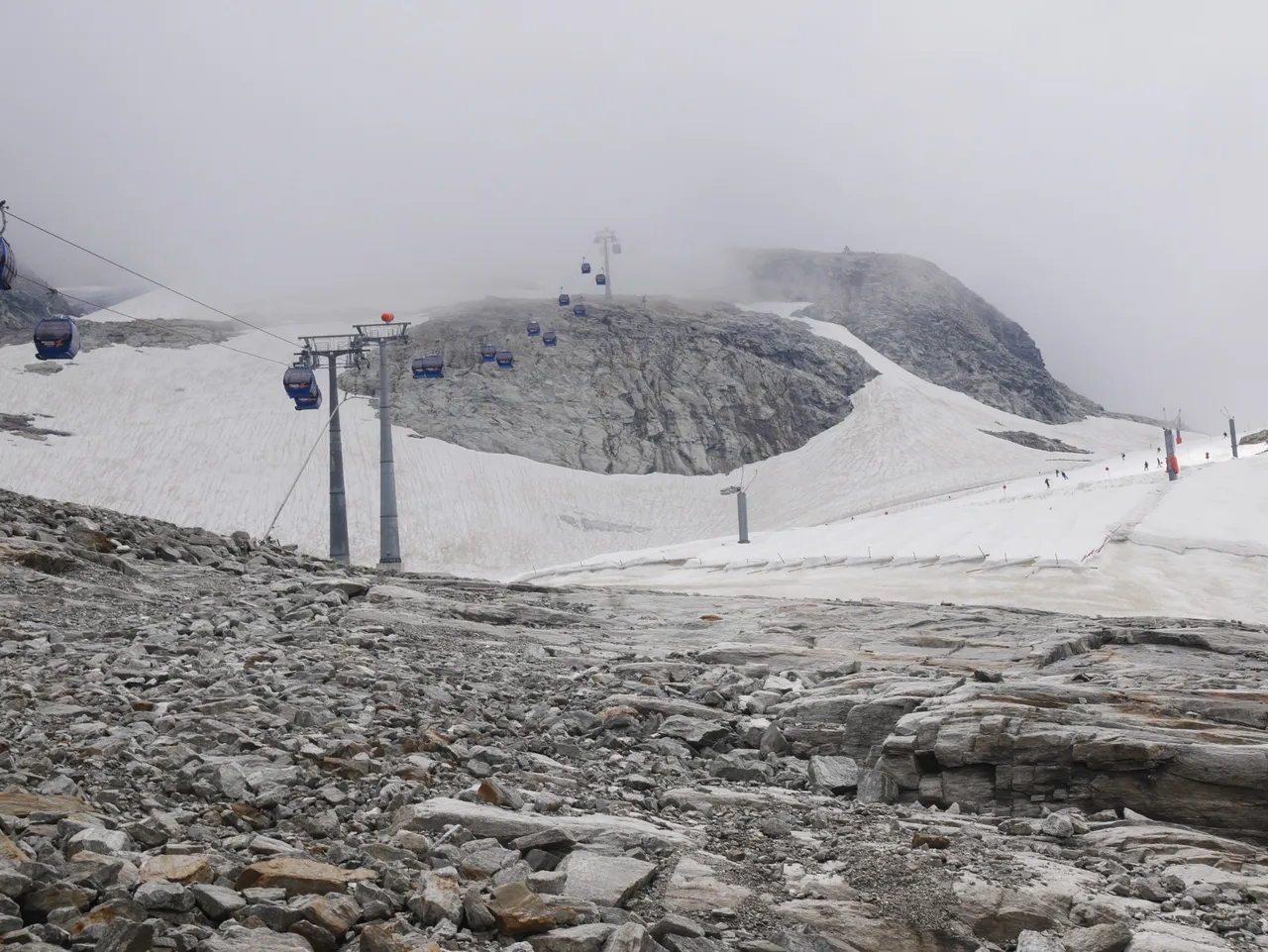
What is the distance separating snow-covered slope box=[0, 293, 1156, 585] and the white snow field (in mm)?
251

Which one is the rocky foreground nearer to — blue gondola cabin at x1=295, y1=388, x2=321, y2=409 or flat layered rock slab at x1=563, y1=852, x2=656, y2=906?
flat layered rock slab at x1=563, y1=852, x2=656, y2=906

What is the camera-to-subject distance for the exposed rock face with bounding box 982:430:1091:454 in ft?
343

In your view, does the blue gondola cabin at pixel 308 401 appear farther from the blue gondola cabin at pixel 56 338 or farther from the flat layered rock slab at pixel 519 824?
the flat layered rock slab at pixel 519 824

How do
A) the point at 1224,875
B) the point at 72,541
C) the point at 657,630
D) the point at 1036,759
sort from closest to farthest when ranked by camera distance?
the point at 1224,875 → the point at 1036,759 → the point at 72,541 → the point at 657,630

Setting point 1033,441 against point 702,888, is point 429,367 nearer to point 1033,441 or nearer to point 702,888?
point 702,888

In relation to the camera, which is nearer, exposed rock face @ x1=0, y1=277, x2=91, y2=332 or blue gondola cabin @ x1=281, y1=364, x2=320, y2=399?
blue gondola cabin @ x1=281, y1=364, x2=320, y2=399

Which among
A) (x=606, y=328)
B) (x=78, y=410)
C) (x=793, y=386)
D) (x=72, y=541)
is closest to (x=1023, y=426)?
(x=793, y=386)

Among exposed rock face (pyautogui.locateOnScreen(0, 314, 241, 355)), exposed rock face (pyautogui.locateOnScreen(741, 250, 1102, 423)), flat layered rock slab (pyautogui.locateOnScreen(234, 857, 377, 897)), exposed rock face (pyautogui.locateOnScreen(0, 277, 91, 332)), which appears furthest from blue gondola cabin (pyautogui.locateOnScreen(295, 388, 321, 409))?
exposed rock face (pyautogui.locateOnScreen(741, 250, 1102, 423))

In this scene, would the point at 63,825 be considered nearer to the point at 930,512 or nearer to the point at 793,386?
the point at 930,512

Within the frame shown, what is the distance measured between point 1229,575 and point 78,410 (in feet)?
297

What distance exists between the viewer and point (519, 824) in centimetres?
591

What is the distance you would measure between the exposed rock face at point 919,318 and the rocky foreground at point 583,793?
13796cm

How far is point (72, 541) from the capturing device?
15531 millimetres

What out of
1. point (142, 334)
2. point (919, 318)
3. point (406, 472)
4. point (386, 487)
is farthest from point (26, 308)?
point (919, 318)
